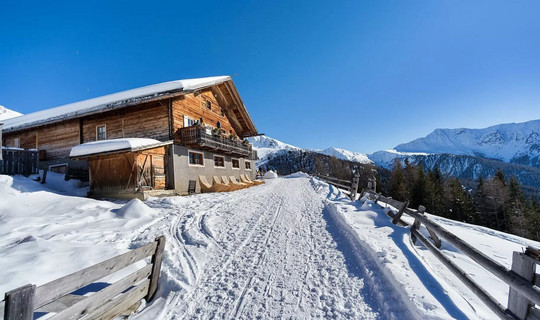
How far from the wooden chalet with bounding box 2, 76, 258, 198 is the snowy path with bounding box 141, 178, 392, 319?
7.46 metres

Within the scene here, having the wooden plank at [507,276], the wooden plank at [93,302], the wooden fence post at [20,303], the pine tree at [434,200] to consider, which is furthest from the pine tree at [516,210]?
the wooden fence post at [20,303]

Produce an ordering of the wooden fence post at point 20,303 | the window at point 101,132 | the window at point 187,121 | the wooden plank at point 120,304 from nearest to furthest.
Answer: the wooden fence post at point 20,303 → the wooden plank at point 120,304 → the window at point 101,132 → the window at point 187,121

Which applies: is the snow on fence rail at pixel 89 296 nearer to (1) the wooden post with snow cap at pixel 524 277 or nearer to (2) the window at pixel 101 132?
(1) the wooden post with snow cap at pixel 524 277

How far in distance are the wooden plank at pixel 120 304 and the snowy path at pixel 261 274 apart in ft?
0.91

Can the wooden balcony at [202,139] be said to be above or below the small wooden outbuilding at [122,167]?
above

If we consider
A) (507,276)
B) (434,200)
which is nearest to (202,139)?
(507,276)

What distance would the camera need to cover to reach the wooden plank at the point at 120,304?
2746 millimetres

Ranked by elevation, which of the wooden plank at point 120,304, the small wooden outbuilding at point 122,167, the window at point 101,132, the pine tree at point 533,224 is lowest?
the pine tree at point 533,224

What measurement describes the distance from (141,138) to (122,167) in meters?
2.16

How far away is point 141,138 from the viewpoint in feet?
46.3

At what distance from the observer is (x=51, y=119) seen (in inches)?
666

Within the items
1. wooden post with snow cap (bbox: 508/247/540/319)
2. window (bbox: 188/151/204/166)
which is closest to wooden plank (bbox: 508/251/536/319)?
wooden post with snow cap (bbox: 508/247/540/319)

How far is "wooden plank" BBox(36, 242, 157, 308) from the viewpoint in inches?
81.8

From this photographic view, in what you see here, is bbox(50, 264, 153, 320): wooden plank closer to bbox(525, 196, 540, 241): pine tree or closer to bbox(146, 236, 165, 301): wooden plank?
bbox(146, 236, 165, 301): wooden plank
